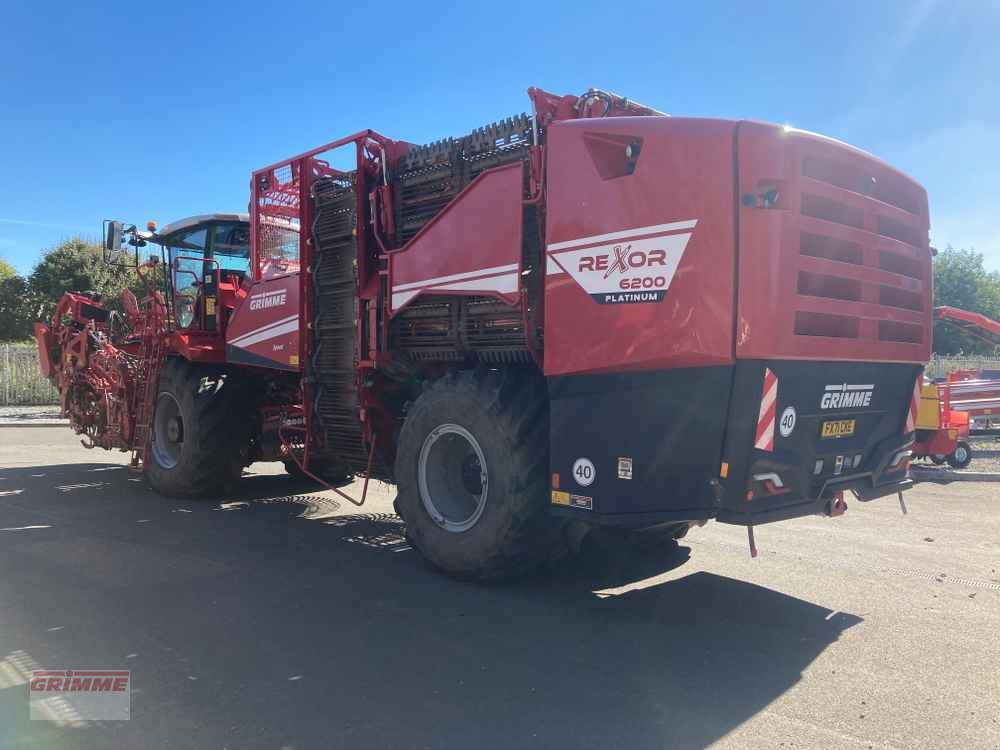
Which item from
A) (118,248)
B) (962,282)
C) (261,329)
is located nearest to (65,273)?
(118,248)

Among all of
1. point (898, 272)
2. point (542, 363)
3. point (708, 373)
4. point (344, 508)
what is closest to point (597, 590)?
point (542, 363)

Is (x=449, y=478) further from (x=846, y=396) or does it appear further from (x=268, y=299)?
(x=268, y=299)

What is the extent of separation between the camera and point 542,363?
4.78 metres

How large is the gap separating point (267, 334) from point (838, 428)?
5246 mm

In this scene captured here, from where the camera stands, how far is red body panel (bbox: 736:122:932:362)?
151 inches

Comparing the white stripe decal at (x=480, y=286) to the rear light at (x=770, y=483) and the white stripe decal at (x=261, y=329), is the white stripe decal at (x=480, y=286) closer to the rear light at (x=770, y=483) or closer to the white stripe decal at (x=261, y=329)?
the white stripe decal at (x=261, y=329)

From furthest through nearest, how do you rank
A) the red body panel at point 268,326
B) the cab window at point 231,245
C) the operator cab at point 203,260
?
the cab window at point 231,245
the operator cab at point 203,260
the red body panel at point 268,326

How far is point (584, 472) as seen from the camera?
4480 millimetres

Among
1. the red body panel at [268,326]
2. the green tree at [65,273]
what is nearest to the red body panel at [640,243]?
the red body panel at [268,326]

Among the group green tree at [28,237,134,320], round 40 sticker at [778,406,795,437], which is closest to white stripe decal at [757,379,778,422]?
round 40 sticker at [778,406,795,437]

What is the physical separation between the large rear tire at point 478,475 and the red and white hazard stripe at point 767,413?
1433 mm

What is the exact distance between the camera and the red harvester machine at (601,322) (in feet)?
12.8

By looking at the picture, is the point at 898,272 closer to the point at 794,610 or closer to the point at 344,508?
the point at 794,610

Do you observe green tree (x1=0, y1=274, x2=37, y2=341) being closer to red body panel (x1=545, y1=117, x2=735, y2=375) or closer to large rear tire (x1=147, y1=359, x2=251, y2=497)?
large rear tire (x1=147, y1=359, x2=251, y2=497)
